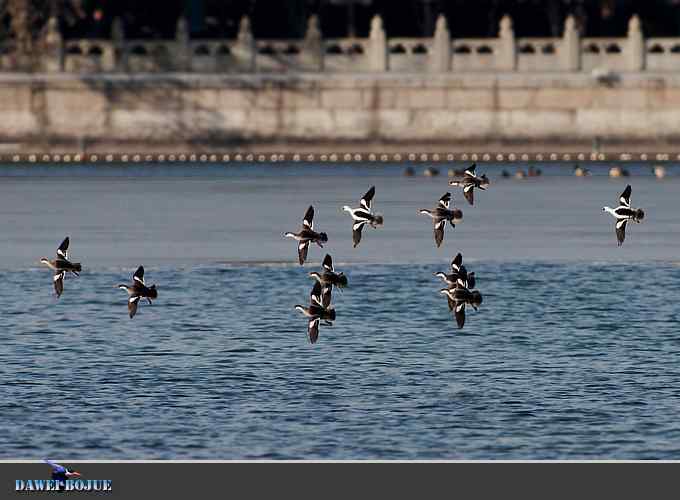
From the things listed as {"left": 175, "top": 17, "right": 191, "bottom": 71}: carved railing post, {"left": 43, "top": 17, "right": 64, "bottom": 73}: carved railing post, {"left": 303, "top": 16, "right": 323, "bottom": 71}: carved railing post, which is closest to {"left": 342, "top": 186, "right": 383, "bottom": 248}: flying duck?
{"left": 303, "top": 16, "right": 323, "bottom": 71}: carved railing post

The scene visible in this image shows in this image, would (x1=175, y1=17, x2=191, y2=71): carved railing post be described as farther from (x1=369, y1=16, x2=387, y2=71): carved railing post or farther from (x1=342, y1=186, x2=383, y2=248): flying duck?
(x1=342, y1=186, x2=383, y2=248): flying duck

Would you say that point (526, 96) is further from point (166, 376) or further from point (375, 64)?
point (166, 376)

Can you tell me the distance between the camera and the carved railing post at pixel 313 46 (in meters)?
79.4

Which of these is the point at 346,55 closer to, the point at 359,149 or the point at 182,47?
the point at 359,149

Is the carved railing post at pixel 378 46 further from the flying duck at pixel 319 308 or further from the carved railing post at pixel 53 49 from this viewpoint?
the flying duck at pixel 319 308

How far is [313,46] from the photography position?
80250 millimetres

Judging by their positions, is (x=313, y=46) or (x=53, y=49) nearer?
(x=313, y=46)

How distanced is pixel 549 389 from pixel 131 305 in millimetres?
5797

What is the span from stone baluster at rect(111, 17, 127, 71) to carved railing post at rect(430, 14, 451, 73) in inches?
447

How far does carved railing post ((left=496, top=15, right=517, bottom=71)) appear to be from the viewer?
78.3 m

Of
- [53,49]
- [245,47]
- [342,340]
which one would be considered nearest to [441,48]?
[245,47]

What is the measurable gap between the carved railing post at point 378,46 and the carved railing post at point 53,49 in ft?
37.8

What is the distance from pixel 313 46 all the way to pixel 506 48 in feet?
23.2
